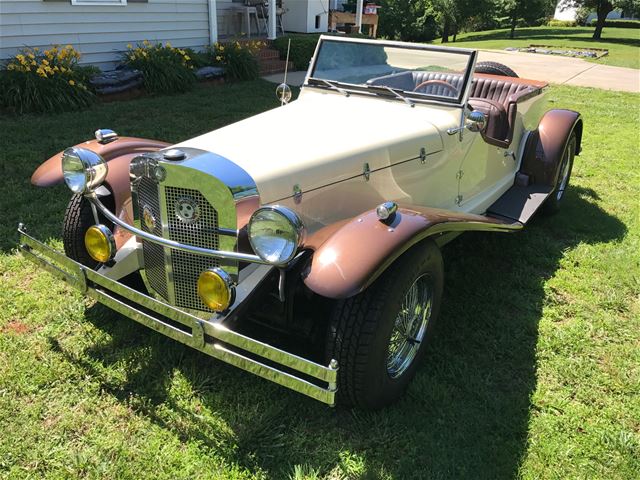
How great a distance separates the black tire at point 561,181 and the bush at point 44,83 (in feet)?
21.2

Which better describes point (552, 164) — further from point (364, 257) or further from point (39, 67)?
point (39, 67)

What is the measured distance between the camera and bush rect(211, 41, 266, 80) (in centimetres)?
1014

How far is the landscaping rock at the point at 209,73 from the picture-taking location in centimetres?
950

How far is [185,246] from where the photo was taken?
2.31 m

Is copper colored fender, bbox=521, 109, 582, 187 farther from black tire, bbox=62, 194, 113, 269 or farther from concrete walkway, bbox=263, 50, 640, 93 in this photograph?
concrete walkway, bbox=263, 50, 640, 93

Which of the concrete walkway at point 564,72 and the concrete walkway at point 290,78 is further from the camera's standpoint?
the concrete walkway at point 564,72

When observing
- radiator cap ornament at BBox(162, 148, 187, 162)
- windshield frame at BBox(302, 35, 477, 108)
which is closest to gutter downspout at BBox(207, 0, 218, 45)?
windshield frame at BBox(302, 35, 477, 108)

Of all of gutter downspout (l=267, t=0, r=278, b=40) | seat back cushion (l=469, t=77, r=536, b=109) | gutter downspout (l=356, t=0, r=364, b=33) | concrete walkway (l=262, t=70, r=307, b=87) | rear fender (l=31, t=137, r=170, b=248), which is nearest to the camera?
rear fender (l=31, t=137, r=170, b=248)

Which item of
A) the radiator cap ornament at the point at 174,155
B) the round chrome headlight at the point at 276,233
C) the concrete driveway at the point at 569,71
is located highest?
the radiator cap ornament at the point at 174,155

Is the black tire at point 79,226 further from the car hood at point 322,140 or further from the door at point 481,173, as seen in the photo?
the door at point 481,173

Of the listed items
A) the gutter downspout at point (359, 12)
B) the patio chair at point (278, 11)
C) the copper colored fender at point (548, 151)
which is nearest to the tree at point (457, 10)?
the gutter downspout at point (359, 12)

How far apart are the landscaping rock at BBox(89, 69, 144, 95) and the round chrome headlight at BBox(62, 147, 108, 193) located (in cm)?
597

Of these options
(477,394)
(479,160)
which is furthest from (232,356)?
(479,160)

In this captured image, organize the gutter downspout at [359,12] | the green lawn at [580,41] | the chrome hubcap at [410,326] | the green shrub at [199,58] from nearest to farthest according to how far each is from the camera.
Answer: the chrome hubcap at [410,326]
the green shrub at [199,58]
the gutter downspout at [359,12]
the green lawn at [580,41]
